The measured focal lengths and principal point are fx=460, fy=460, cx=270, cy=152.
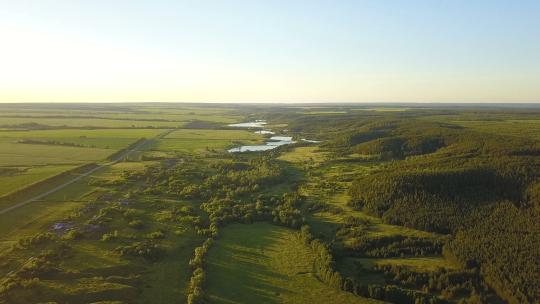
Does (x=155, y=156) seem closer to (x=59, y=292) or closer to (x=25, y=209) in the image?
(x=25, y=209)

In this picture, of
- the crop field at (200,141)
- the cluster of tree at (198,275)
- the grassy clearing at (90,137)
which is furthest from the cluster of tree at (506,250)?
the grassy clearing at (90,137)

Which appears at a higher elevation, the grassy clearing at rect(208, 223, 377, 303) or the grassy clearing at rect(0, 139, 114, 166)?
the grassy clearing at rect(0, 139, 114, 166)

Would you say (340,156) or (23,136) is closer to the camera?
(340,156)

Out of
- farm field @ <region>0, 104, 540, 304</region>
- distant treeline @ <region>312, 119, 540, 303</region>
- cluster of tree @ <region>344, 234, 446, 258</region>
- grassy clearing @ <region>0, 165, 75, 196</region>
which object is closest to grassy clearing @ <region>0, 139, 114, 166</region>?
farm field @ <region>0, 104, 540, 304</region>

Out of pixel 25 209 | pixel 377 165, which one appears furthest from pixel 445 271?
pixel 377 165

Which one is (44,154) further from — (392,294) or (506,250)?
(506,250)

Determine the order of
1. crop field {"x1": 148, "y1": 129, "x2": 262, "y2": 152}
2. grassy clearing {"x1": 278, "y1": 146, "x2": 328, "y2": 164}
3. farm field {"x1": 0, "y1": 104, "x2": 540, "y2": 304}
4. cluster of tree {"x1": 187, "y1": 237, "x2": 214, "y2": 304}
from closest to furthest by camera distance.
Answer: cluster of tree {"x1": 187, "y1": 237, "x2": 214, "y2": 304} → farm field {"x1": 0, "y1": 104, "x2": 540, "y2": 304} → grassy clearing {"x1": 278, "y1": 146, "x2": 328, "y2": 164} → crop field {"x1": 148, "y1": 129, "x2": 262, "y2": 152}

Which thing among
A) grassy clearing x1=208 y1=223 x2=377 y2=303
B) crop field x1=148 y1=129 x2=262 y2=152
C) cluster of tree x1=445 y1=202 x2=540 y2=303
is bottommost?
grassy clearing x1=208 y1=223 x2=377 y2=303

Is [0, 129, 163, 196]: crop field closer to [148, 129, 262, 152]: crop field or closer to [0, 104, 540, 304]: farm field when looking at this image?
[0, 104, 540, 304]: farm field
